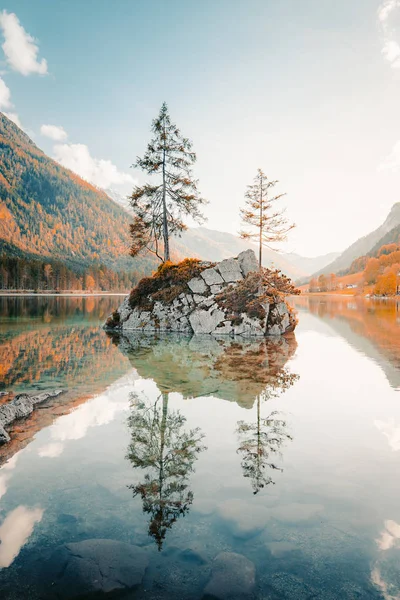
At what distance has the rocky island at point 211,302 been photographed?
28.5 m

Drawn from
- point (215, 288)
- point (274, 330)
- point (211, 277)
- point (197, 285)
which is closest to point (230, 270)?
point (211, 277)

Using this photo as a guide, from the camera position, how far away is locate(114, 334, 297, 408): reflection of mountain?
11602 mm

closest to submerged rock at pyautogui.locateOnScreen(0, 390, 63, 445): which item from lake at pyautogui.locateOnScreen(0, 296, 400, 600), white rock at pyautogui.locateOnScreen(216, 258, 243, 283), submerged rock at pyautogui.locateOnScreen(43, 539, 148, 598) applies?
lake at pyautogui.locateOnScreen(0, 296, 400, 600)

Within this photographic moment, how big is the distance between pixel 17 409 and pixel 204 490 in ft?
19.5

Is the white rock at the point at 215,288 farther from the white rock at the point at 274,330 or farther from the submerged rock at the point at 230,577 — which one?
the submerged rock at the point at 230,577

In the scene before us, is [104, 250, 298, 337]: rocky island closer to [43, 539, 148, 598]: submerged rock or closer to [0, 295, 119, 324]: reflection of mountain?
[0, 295, 119, 324]: reflection of mountain

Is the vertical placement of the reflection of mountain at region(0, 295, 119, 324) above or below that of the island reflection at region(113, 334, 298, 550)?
above

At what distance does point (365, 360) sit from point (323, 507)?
1323 cm

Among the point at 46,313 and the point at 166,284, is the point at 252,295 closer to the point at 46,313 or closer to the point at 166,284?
the point at 166,284

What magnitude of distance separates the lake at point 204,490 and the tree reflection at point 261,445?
0.04 m

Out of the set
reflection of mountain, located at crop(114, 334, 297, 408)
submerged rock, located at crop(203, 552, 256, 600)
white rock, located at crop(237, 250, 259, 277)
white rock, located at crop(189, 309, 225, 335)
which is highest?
white rock, located at crop(237, 250, 259, 277)

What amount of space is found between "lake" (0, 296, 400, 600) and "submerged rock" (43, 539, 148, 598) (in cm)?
2

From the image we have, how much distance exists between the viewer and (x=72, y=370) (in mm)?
14305

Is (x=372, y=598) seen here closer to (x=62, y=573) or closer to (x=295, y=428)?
(x=62, y=573)
